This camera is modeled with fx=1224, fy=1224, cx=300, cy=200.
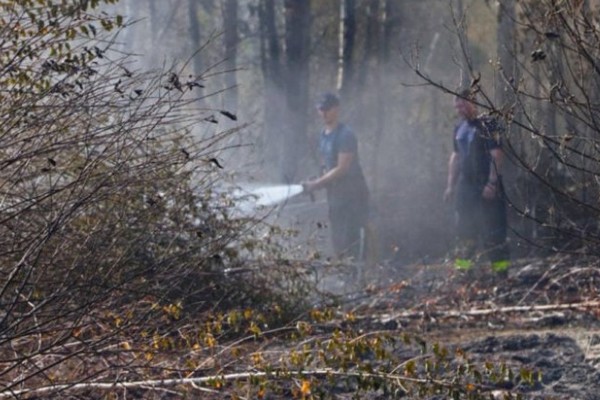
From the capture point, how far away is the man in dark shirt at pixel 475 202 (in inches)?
402

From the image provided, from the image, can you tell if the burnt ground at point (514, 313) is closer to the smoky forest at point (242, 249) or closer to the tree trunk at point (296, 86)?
the smoky forest at point (242, 249)

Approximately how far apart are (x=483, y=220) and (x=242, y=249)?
10.5 feet

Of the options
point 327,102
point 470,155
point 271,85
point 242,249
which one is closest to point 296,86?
point 271,85

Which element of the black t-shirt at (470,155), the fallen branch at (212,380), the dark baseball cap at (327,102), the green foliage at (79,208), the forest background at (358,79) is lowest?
the forest background at (358,79)

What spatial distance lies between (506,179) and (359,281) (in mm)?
5967

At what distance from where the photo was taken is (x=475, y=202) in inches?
420

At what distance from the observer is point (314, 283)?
26.8 ft

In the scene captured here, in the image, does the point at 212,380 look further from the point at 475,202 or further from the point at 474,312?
the point at 475,202

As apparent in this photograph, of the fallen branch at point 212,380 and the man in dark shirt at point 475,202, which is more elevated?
the fallen branch at point 212,380

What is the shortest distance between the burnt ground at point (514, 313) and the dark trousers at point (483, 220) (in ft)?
0.86

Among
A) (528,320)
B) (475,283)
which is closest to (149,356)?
(528,320)

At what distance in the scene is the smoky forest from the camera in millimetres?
4633

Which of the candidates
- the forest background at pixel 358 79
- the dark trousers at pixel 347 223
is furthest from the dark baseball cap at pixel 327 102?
the forest background at pixel 358 79

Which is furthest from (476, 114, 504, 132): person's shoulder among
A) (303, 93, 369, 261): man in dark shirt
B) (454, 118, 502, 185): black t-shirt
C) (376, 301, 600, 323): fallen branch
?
(303, 93, 369, 261): man in dark shirt
